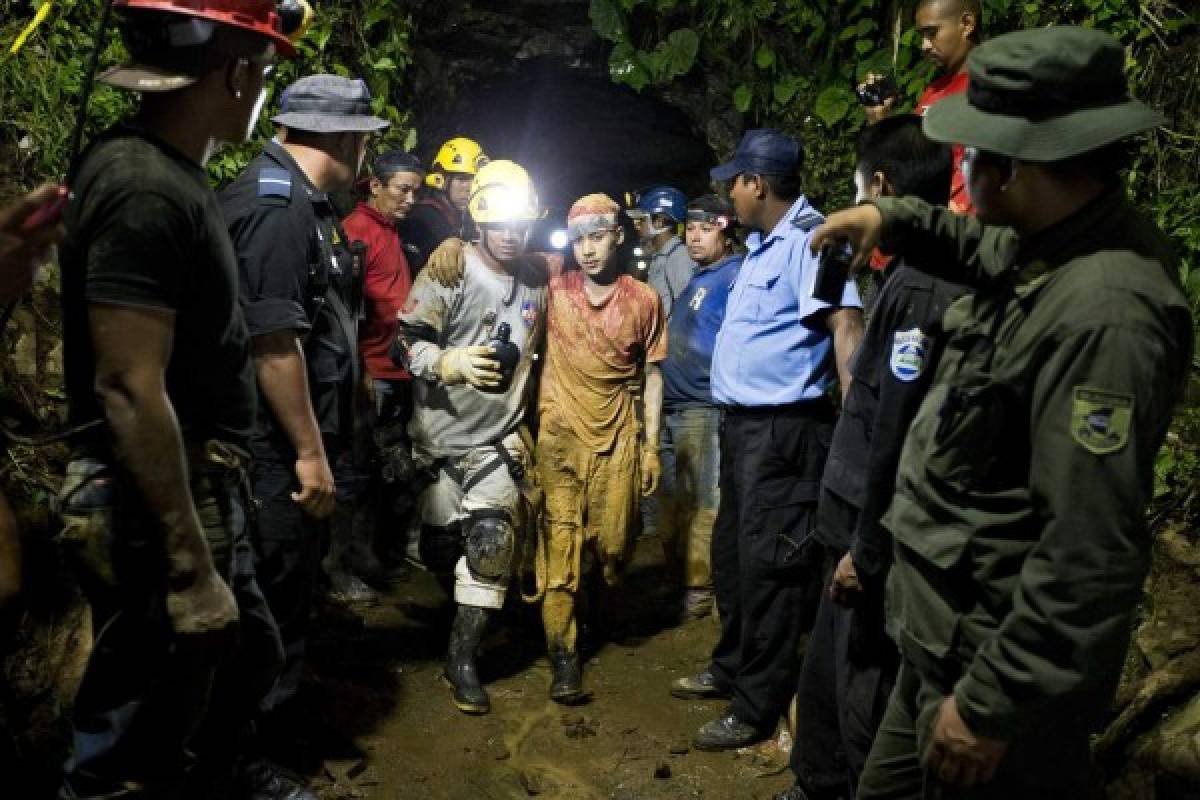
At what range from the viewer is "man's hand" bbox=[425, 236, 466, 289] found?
4527 millimetres

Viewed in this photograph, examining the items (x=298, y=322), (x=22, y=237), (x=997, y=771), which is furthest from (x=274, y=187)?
(x=997, y=771)

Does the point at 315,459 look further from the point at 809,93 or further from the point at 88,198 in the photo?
the point at 809,93

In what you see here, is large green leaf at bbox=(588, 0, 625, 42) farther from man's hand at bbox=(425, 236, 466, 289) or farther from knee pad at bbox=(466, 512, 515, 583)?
knee pad at bbox=(466, 512, 515, 583)

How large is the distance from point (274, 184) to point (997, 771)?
2.72 m

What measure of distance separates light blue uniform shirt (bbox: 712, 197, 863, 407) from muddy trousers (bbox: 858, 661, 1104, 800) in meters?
1.85

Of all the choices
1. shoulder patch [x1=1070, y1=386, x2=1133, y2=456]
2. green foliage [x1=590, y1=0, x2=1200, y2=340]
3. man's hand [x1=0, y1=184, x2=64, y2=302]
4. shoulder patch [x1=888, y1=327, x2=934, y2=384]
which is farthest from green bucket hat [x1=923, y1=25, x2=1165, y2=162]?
green foliage [x1=590, y1=0, x2=1200, y2=340]

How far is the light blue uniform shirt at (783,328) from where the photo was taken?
397 cm

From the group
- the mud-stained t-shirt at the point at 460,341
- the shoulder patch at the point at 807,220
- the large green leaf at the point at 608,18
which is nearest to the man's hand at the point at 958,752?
the shoulder patch at the point at 807,220

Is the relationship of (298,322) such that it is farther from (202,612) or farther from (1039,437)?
(1039,437)

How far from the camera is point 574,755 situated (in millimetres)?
4148

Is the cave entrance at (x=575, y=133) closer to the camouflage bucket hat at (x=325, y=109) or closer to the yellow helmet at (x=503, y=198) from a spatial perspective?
the yellow helmet at (x=503, y=198)


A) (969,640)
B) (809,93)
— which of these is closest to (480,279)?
(969,640)

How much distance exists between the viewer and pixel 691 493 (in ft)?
19.0

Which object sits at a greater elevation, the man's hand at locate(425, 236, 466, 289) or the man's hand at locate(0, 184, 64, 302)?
the man's hand at locate(0, 184, 64, 302)
